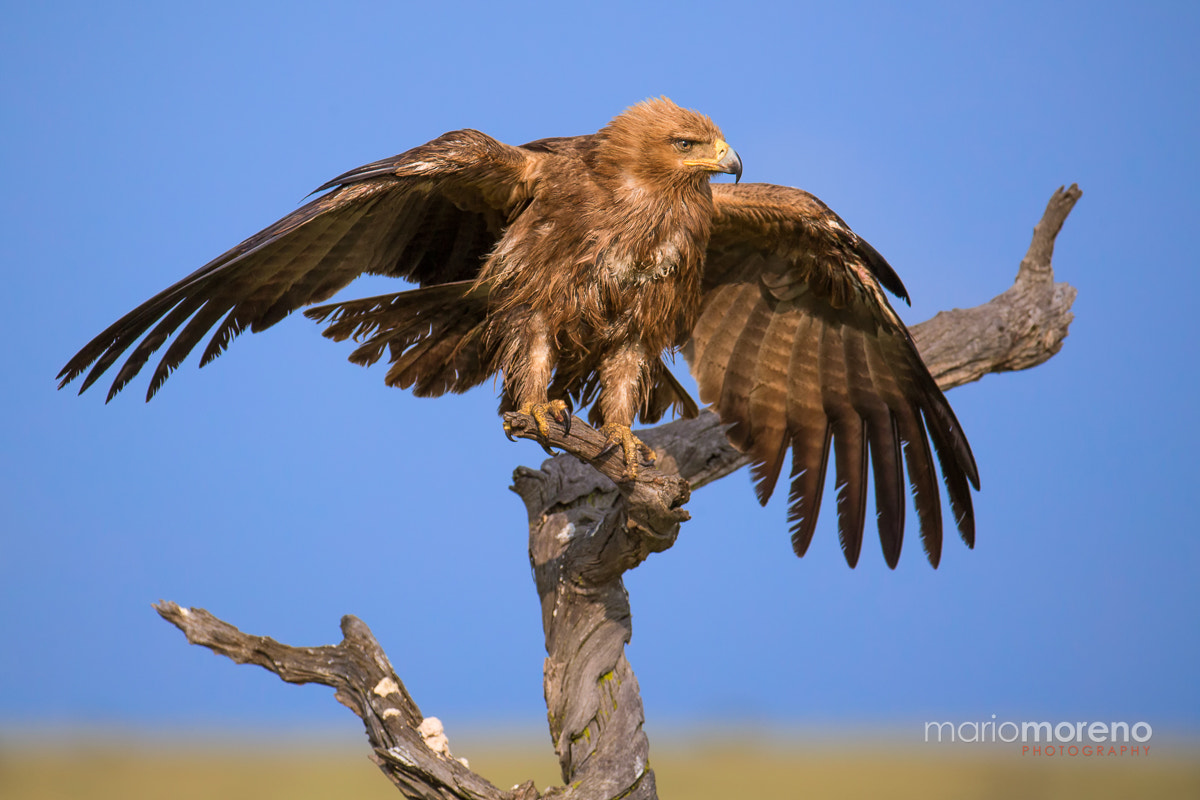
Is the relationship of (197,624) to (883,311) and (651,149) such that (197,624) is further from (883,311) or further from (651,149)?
(883,311)

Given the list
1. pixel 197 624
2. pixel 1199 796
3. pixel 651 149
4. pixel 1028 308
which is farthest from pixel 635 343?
pixel 1199 796

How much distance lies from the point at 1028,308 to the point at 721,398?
2415mm

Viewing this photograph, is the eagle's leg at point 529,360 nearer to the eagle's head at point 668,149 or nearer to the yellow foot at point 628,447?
the yellow foot at point 628,447

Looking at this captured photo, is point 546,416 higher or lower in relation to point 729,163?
lower

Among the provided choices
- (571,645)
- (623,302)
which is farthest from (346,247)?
(571,645)

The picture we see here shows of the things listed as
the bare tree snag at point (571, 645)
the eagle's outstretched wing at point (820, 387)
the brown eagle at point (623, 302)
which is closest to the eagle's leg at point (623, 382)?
the brown eagle at point (623, 302)

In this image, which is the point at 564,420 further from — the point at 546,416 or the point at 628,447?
the point at 628,447

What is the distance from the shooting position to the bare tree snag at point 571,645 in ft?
13.4

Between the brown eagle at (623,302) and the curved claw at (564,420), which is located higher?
the brown eagle at (623,302)

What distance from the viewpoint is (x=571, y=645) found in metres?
4.73

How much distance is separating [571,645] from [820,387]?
1.93m

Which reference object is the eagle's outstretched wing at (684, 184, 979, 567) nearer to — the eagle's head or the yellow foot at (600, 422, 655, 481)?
the eagle's head

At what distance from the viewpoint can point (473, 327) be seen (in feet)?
16.1

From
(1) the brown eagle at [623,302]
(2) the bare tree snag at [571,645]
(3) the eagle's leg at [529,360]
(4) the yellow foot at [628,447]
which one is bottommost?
(2) the bare tree snag at [571,645]
